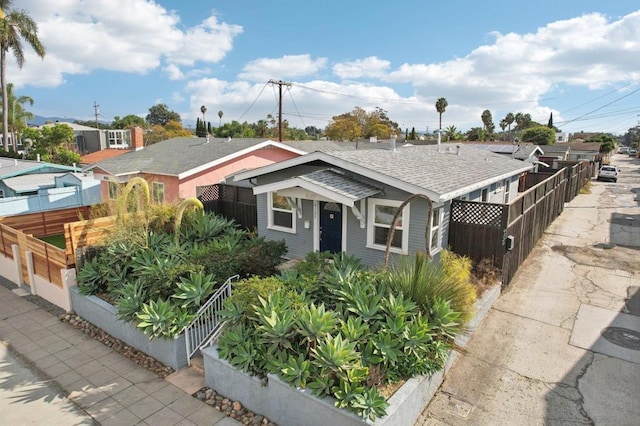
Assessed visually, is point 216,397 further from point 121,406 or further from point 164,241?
point 164,241

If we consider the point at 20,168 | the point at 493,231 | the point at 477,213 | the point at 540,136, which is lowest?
the point at 493,231

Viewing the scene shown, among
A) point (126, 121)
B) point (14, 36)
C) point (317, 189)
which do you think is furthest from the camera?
point (126, 121)

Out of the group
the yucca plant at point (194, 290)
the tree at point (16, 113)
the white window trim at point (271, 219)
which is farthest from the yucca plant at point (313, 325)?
the tree at point (16, 113)

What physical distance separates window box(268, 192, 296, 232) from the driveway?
6.09 meters

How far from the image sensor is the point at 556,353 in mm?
7355

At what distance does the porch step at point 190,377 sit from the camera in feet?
22.4

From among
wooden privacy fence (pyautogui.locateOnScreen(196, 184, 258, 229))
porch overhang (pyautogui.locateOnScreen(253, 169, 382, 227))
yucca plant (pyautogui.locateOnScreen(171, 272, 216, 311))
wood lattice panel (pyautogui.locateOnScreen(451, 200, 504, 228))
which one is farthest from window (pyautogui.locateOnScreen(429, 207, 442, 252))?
wooden privacy fence (pyautogui.locateOnScreen(196, 184, 258, 229))

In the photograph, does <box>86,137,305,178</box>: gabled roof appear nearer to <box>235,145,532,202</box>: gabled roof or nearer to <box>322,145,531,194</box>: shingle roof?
<box>235,145,532,202</box>: gabled roof

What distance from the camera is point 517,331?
8.21 m

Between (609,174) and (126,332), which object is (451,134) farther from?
(126,332)

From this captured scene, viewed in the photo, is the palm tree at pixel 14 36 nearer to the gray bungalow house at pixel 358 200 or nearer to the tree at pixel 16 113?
the tree at pixel 16 113

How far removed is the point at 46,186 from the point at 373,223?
21.9 meters

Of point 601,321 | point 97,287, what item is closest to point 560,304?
point 601,321

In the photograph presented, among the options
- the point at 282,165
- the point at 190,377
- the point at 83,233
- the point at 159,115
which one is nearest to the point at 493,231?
the point at 282,165
